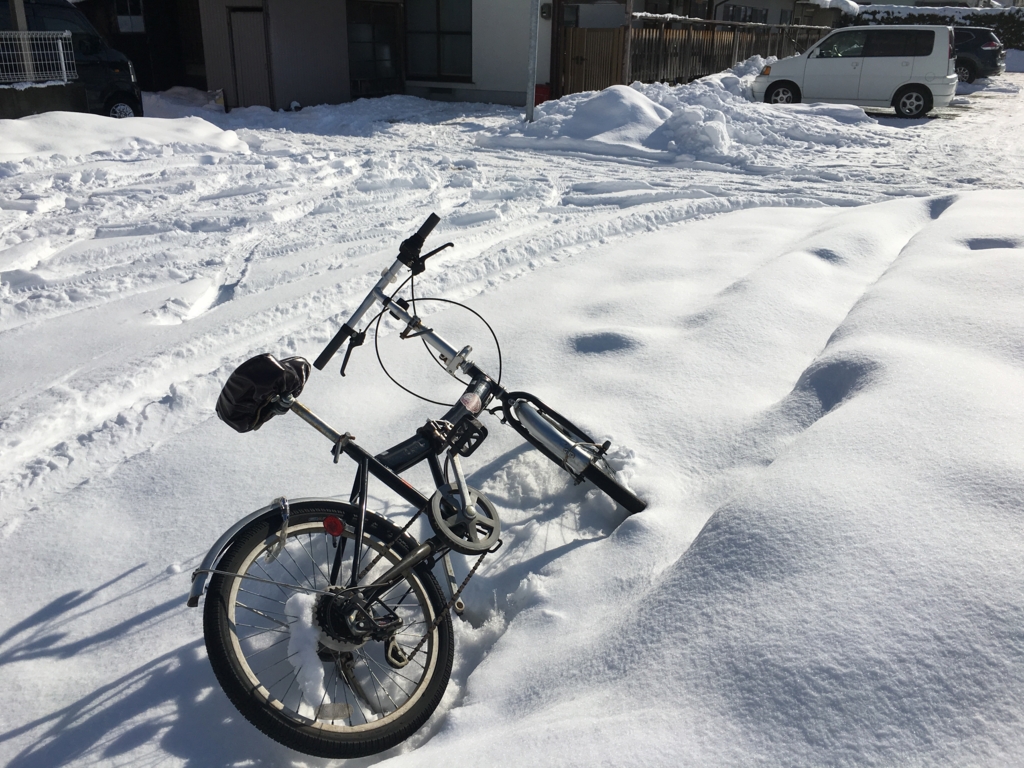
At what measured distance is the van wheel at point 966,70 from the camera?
22.5 metres

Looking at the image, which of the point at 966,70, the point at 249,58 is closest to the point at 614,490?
the point at 249,58

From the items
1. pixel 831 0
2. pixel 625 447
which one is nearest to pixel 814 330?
pixel 625 447

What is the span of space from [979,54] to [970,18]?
12.2 m

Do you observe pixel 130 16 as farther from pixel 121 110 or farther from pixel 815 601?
pixel 815 601

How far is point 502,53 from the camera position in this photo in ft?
56.3

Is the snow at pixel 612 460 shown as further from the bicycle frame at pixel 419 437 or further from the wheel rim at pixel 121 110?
the wheel rim at pixel 121 110

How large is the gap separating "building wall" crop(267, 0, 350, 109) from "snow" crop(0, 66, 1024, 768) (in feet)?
27.3

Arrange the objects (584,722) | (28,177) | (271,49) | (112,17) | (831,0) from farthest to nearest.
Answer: (831,0)
(112,17)
(271,49)
(28,177)
(584,722)

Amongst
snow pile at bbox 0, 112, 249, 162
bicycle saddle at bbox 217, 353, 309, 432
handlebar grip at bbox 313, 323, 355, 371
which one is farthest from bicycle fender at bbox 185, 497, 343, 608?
snow pile at bbox 0, 112, 249, 162

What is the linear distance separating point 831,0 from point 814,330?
30.9 meters

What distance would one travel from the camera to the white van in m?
14.7

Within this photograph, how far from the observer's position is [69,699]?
7.79 ft

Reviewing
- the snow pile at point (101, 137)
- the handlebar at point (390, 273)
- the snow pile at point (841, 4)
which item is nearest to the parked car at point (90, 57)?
the snow pile at point (101, 137)

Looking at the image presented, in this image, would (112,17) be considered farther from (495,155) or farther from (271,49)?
(495,155)
